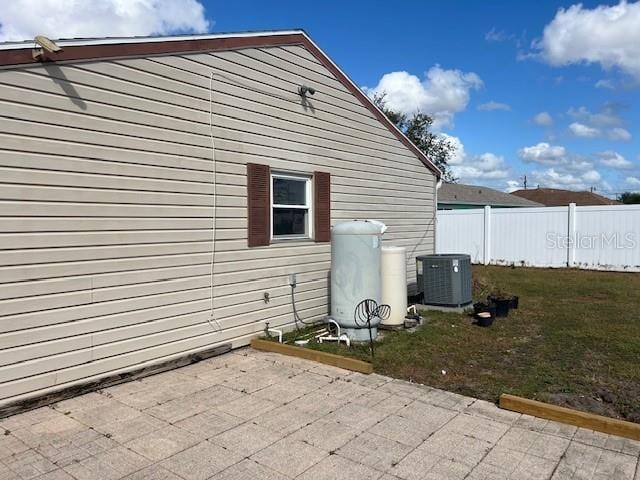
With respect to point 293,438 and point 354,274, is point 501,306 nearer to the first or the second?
point 354,274

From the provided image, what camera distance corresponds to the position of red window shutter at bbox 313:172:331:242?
285 inches

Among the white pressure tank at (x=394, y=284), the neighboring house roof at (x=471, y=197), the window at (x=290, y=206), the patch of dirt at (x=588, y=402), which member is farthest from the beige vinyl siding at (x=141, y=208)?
the neighboring house roof at (x=471, y=197)

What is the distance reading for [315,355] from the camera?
5.60m

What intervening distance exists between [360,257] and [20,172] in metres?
3.91

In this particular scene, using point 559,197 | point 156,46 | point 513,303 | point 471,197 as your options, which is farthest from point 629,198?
point 156,46

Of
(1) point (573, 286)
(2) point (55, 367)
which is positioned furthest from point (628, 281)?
(2) point (55, 367)

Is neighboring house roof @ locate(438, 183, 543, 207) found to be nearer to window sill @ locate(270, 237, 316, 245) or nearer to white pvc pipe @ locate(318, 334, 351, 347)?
window sill @ locate(270, 237, 316, 245)

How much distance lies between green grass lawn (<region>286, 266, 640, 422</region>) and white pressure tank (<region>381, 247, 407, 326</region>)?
1.21ft

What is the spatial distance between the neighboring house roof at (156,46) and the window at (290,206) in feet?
5.70

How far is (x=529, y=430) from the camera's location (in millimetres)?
3803

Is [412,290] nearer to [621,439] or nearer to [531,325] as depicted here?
[531,325]

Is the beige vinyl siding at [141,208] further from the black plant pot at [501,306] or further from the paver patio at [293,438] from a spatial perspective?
the black plant pot at [501,306]

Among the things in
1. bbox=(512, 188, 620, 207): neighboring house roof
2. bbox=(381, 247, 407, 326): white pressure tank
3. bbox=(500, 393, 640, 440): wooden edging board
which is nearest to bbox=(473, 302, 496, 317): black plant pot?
bbox=(381, 247, 407, 326): white pressure tank

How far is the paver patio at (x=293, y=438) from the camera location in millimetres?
3166
